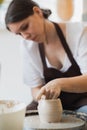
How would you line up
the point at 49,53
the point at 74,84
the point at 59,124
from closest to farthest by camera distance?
the point at 59,124 → the point at 74,84 → the point at 49,53

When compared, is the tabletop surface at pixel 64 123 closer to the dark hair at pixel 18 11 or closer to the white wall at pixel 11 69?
the dark hair at pixel 18 11

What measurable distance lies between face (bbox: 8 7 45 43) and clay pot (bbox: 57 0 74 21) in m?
0.70

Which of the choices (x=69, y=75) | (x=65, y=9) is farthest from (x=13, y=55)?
(x=69, y=75)

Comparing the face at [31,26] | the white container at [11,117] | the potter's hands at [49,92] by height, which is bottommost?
the potter's hands at [49,92]

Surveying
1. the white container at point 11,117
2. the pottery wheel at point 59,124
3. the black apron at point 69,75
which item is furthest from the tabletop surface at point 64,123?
the black apron at point 69,75

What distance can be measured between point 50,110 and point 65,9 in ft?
3.68

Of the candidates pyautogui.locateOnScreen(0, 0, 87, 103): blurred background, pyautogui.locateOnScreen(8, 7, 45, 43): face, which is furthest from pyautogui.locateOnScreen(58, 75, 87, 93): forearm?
pyautogui.locateOnScreen(0, 0, 87, 103): blurred background

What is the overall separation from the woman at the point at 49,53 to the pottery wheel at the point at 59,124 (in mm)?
141

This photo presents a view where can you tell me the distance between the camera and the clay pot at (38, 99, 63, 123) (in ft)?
3.44

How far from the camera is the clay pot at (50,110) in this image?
1.05 meters

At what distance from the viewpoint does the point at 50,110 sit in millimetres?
1062

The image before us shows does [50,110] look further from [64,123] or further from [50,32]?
[50,32]

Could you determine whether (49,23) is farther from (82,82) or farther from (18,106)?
(18,106)

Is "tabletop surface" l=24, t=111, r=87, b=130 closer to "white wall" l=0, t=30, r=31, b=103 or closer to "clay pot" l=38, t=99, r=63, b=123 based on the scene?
"clay pot" l=38, t=99, r=63, b=123
